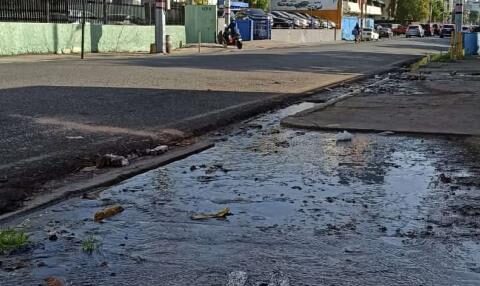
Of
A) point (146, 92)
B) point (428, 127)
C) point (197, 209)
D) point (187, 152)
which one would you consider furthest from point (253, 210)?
point (146, 92)

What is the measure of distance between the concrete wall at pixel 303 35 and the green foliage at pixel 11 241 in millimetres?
51073

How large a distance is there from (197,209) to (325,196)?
3.88 feet

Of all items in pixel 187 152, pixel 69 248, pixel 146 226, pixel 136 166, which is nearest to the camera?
pixel 69 248

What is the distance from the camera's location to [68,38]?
103 ft

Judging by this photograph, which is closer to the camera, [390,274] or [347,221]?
[390,274]

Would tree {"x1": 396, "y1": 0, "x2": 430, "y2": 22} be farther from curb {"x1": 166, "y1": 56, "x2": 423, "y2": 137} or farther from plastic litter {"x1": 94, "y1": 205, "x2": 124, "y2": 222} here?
plastic litter {"x1": 94, "y1": 205, "x2": 124, "y2": 222}

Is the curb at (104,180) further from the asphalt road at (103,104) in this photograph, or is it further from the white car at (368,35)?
the white car at (368,35)

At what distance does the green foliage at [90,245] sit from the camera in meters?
4.70

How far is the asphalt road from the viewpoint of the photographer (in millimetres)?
7746

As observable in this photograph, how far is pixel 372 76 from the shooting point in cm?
2150

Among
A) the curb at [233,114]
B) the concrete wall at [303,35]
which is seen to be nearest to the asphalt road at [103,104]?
the curb at [233,114]

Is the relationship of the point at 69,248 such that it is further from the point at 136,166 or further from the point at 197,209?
the point at 136,166

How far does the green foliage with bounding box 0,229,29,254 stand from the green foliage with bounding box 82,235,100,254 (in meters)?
0.40

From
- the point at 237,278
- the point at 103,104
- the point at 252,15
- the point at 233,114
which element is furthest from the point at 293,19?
the point at 237,278
